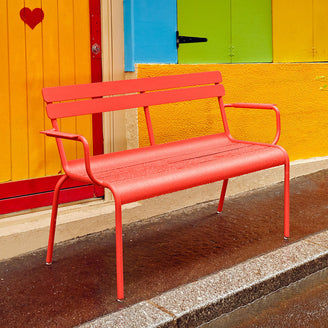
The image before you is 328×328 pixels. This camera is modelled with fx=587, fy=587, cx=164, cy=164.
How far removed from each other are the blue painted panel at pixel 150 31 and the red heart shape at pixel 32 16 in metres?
0.69

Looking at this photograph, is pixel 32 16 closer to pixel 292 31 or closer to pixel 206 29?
pixel 206 29

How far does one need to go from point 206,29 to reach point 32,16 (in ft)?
5.22

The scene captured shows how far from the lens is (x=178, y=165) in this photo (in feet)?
11.2

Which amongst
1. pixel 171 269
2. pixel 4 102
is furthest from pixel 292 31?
pixel 171 269

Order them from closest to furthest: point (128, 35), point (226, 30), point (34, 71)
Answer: point (34, 71)
point (128, 35)
point (226, 30)

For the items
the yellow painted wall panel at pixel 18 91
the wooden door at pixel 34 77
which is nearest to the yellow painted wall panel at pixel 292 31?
the wooden door at pixel 34 77

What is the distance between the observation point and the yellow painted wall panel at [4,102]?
12.4 ft

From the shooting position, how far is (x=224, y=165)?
3453 mm

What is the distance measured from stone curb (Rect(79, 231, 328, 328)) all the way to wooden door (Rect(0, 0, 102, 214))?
1.47 metres

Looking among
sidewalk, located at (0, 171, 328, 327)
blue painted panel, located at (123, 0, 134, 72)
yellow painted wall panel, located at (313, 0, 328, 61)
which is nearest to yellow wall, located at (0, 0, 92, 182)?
blue painted panel, located at (123, 0, 134, 72)

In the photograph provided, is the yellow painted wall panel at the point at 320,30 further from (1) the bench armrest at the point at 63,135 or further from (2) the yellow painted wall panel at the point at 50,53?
(1) the bench armrest at the point at 63,135

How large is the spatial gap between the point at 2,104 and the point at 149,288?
62.5 inches

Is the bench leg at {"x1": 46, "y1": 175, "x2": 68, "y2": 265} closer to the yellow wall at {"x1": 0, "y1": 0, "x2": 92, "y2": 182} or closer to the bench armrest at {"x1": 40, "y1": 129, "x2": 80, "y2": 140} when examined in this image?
the bench armrest at {"x1": 40, "y1": 129, "x2": 80, "y2": 140}

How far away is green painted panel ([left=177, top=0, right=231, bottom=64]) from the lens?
4734 millimetres
